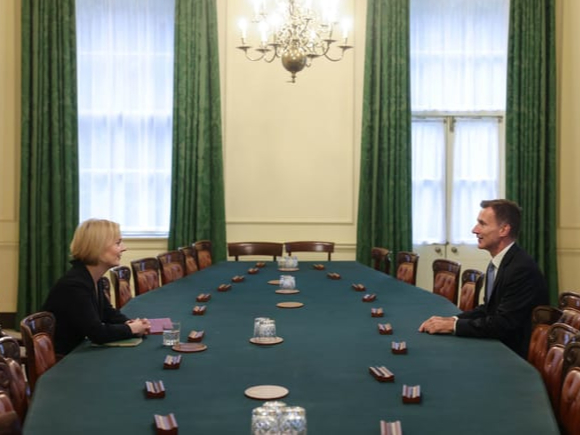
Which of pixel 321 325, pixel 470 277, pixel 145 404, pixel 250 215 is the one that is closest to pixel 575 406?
pixel 145 404

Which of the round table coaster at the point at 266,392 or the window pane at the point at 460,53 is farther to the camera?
the window pane at the point at 460,53

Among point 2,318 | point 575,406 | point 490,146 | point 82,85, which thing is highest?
point 82,85

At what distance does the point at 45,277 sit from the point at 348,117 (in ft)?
11.7

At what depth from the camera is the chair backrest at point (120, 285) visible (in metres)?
4.38

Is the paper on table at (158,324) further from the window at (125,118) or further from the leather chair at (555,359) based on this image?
the window at (125,118)

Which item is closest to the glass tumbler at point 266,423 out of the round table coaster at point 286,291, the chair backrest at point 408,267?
the round table coaster at point 286,291

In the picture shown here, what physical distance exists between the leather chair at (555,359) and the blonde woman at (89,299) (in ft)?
5.32

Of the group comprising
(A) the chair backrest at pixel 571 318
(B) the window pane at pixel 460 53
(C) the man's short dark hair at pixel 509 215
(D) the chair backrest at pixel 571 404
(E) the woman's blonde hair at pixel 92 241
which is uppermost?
(B) the window pane at pixel 460 53

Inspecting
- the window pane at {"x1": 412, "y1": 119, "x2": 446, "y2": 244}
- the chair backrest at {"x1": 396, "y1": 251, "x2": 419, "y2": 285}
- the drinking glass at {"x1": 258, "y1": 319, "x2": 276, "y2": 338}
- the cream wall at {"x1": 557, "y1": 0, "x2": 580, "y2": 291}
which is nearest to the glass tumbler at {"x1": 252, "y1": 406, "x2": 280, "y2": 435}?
the drinking glass at {"x1": 258, "y1": 319, "x2": 276, "y2": 338}

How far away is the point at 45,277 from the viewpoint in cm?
756

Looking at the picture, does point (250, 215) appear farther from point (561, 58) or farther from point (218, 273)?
point (561, 58)

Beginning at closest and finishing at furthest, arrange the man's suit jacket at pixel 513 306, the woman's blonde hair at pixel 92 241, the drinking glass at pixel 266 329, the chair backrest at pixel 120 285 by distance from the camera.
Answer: the drinking glass at pixel 266 329, the man's suit jacket at pixel 513 306, the woman's blonde hair at pixel 92 241, the chair backrest at pixel 120 285

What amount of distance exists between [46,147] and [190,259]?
2361 millimetres

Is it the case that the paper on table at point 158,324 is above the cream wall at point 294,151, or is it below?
below
